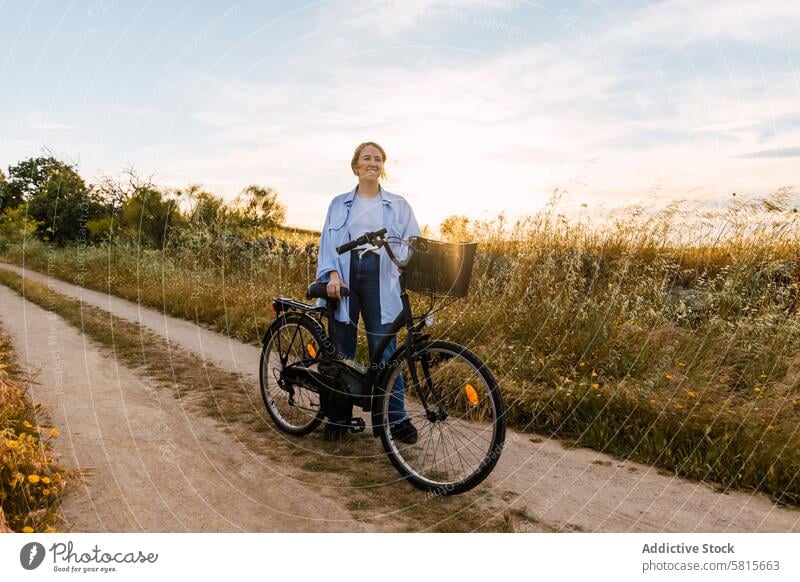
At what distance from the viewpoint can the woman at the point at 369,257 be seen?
421 centimetres

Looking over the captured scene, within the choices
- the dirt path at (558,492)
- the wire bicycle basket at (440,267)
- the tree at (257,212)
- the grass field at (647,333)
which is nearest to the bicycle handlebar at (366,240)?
the wire bicycle basket at (440,267)

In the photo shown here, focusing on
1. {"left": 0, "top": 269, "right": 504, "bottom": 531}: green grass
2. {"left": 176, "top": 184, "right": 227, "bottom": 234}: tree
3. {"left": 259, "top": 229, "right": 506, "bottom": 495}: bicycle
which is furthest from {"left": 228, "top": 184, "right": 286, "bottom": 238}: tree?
{"left": 259, "top": 229, "right": 506, "bottom": 495}: bicycle

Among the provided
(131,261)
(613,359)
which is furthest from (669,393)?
(131,261)

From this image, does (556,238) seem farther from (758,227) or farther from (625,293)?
(758,227)

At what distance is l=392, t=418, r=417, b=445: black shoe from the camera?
14.2 ft

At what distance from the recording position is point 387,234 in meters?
4.27

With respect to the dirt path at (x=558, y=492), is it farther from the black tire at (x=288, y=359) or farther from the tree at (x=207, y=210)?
the tree at (x=207, y=210)

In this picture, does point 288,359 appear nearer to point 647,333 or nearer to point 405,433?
point 405,433

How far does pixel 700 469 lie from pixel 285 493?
2.59m

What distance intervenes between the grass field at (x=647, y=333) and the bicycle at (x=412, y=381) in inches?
29.0

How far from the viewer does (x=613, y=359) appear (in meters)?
5.47

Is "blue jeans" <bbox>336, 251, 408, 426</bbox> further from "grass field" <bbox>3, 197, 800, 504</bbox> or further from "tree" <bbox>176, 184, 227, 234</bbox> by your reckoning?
"tree" <bbox>176, 184, 227, 234</bbox>

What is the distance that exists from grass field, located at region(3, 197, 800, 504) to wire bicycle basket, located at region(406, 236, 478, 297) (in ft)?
5.94
